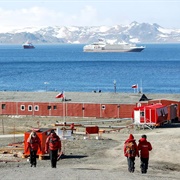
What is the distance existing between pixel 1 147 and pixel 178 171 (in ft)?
39.5

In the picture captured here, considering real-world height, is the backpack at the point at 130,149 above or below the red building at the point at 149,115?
above

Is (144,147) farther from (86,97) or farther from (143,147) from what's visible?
(86,97)

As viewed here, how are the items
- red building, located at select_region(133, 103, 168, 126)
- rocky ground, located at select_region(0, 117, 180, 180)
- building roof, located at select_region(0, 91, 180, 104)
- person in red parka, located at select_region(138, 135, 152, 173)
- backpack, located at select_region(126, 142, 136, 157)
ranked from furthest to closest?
building roof, located at select_region(0, 91, 180, 104) < red building, located at select_region(133, 103, 168, 126) < person in red parka, located at select_region(138, 135, 152, 173) < backpack, located at select_region(126, 142, 136, 157) < rocky ground, located at select_region(0, 117, 180, 180)

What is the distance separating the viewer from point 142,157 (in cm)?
2477

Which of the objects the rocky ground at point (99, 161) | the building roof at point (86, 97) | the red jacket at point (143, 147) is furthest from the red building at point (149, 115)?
the red jacket at point (143, 147)

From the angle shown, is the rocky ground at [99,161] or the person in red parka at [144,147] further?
the person in red parka at [144,147]

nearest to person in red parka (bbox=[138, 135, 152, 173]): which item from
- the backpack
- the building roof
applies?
the backpack

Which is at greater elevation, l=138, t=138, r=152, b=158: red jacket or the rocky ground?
l=138, t=138, r=152, b=158: red jacket

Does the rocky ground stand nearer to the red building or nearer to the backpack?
the backpack

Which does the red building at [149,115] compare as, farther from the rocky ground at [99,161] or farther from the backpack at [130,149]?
the backpack at [130,149]

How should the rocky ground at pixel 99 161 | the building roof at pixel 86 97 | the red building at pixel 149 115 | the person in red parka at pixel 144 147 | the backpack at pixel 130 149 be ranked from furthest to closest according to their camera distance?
the building roof at pixel 86 97, the red building at pixel 149 115, the person in red parka at pixel 144 147, the backpack at pixel 130 149, the rocky ground at pixel 99 161

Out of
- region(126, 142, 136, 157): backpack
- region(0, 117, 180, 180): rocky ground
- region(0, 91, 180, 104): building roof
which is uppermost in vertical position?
region(0, 91, 180, 104): building roof

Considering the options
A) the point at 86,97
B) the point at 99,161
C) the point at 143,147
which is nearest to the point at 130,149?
the point at 143,147

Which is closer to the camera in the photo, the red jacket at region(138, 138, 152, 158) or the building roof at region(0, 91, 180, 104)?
the red jacket at region(138, 138, 152, 158)
